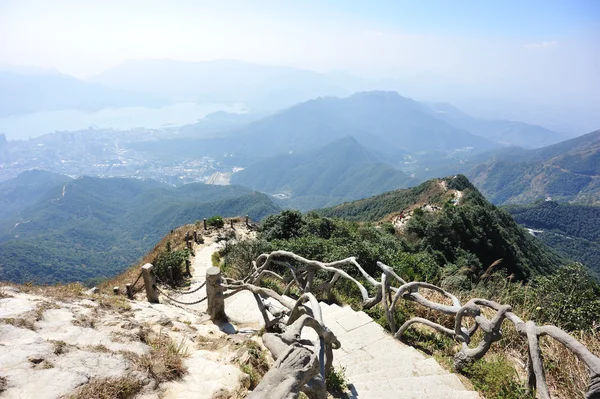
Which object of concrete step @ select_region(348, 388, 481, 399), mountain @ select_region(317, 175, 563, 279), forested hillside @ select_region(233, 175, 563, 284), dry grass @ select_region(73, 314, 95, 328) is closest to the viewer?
concrete step @ select_region(348, 388, 481, 399)

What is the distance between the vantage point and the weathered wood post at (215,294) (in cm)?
586

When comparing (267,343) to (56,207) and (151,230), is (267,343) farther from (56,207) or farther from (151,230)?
(56,207)

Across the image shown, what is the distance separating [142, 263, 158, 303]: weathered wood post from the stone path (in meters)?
2.84

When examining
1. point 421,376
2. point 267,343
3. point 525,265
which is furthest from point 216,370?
point 525,265

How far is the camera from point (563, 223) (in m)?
85.4

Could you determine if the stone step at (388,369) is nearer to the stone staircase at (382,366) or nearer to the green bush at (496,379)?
the stone staircase at (382,366)

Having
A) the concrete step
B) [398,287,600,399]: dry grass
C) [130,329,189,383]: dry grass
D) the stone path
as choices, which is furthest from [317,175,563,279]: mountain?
[130,329,189,383]: dry grass

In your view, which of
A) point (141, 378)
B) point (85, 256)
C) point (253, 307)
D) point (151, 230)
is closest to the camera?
point (141, 378)

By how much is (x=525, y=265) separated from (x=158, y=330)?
33.5m

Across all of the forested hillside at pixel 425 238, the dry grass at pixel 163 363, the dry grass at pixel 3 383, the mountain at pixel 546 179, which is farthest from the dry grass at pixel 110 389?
the mountain at pixel 546 179

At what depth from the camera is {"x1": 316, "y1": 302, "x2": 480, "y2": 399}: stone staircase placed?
3592 millimetres

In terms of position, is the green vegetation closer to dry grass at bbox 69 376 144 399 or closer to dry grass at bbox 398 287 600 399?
dry grass at bbox 398 287 600 399

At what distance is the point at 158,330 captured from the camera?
205 inches

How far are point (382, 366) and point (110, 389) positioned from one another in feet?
10.9
